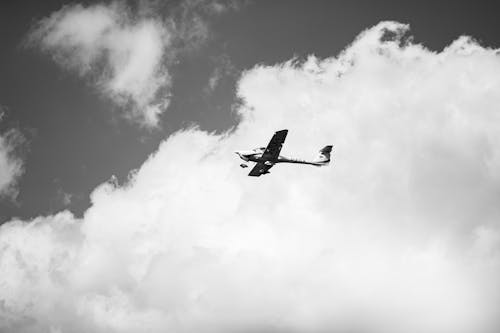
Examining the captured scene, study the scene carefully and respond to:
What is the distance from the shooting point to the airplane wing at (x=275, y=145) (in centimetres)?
5250

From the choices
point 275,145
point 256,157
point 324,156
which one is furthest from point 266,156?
point 324,156

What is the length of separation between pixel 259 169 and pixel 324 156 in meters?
12.6

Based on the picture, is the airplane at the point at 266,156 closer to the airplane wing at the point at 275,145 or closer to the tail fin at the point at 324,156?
the airplane wing at the point at 275,145

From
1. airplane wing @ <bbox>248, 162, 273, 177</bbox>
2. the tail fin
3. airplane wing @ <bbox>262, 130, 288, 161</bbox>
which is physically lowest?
airplane wing @ <bbox>248, 162, 273, 177</bbox>

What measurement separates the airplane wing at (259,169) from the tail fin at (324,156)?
1049cm

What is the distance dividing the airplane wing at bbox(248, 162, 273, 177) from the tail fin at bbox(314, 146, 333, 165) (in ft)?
34.4

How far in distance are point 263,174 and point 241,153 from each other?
4.28 metres

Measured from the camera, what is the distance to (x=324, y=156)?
6594 centimetres

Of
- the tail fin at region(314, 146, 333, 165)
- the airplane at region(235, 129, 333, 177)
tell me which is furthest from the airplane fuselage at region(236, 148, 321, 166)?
the tail fin at region(314, 146, 333, 165)

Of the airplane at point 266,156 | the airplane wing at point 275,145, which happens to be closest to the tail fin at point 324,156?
the airplane at point 266,156

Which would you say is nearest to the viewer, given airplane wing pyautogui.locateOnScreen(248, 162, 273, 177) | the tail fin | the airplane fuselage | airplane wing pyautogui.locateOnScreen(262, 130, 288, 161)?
airplane wing pyautogui.locateOnScreen(262, 130, 288, 161)

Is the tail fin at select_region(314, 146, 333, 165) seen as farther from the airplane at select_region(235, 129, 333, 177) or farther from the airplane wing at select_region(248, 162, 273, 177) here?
the airplane wing at select_region(248, 162, 273, 177)

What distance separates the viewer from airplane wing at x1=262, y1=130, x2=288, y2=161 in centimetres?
5250

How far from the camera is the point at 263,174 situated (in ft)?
193
